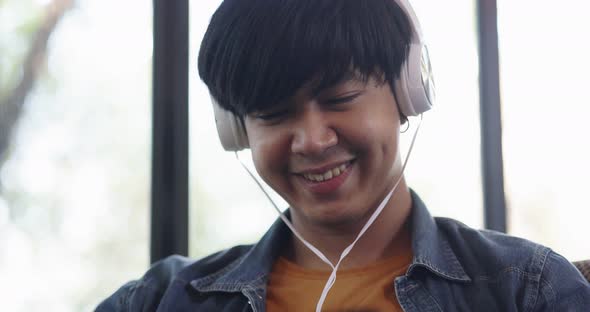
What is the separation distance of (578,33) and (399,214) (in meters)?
0.84

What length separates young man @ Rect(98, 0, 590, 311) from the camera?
984 mm

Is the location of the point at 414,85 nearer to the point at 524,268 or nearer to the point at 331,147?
the point at 331,147

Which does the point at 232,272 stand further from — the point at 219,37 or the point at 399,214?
the point at 219,37

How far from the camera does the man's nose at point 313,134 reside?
3.22 feet

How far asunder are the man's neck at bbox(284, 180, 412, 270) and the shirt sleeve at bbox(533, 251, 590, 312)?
23 cm

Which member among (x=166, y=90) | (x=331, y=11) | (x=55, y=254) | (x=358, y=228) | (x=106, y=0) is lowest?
(x=55, y=254)

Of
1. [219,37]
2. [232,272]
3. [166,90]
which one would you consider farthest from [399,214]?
[166,90]

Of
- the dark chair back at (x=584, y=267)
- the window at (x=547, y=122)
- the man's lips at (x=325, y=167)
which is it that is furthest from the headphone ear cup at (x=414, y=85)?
the window at (x=547, y=122)

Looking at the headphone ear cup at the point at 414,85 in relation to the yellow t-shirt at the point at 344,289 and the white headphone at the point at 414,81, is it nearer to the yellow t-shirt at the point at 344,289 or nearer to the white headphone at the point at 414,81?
the white headphone at the point at 414,81

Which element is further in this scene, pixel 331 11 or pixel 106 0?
pixel 106 0

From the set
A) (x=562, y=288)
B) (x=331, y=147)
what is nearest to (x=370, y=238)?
(x=331, y=147)

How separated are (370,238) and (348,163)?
0.54 feet

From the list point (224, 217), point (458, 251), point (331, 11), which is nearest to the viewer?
point (331, 11)

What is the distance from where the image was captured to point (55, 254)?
5.07 feet
